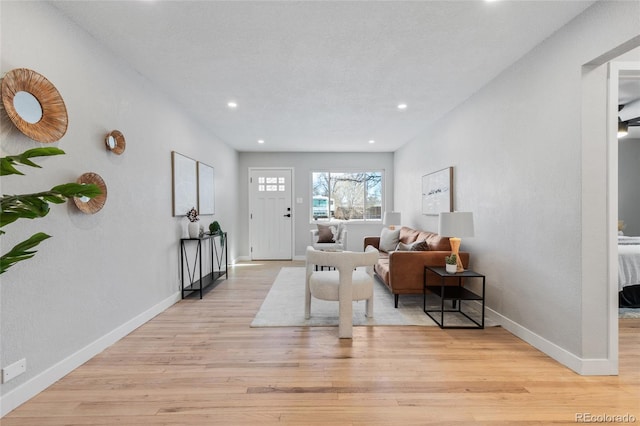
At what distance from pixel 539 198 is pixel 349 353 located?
2.00 metres

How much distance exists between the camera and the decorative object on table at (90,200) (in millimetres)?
2146

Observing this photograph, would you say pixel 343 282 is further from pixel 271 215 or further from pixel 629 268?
pixel 271 215

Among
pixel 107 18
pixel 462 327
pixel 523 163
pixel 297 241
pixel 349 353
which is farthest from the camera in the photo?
pixel 297 241

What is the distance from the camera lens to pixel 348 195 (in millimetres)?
6824

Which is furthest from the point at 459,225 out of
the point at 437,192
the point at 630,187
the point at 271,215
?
the point at 630,187

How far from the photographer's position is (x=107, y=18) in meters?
2.09

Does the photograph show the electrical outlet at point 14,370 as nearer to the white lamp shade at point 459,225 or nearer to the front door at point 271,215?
the white lamp shade at point 459,225

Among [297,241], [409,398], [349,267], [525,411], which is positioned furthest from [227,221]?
[525,411]

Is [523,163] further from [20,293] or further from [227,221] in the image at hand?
[227,221]

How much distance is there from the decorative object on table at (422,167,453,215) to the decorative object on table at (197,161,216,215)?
3443mm

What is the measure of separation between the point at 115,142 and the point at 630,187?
307 inches

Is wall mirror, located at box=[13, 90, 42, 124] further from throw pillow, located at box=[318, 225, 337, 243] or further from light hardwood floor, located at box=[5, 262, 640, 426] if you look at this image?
throw pillow, located at box=[318, 225, 337, 243]

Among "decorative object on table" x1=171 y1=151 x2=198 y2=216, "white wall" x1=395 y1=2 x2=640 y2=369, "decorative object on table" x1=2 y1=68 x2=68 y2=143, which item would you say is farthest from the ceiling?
"decorative object on table" x1=171 y1=151 x2=198 y2=216

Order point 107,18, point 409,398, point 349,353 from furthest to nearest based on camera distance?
1. point 349,353
2. point 107,18
3. point 409,398
